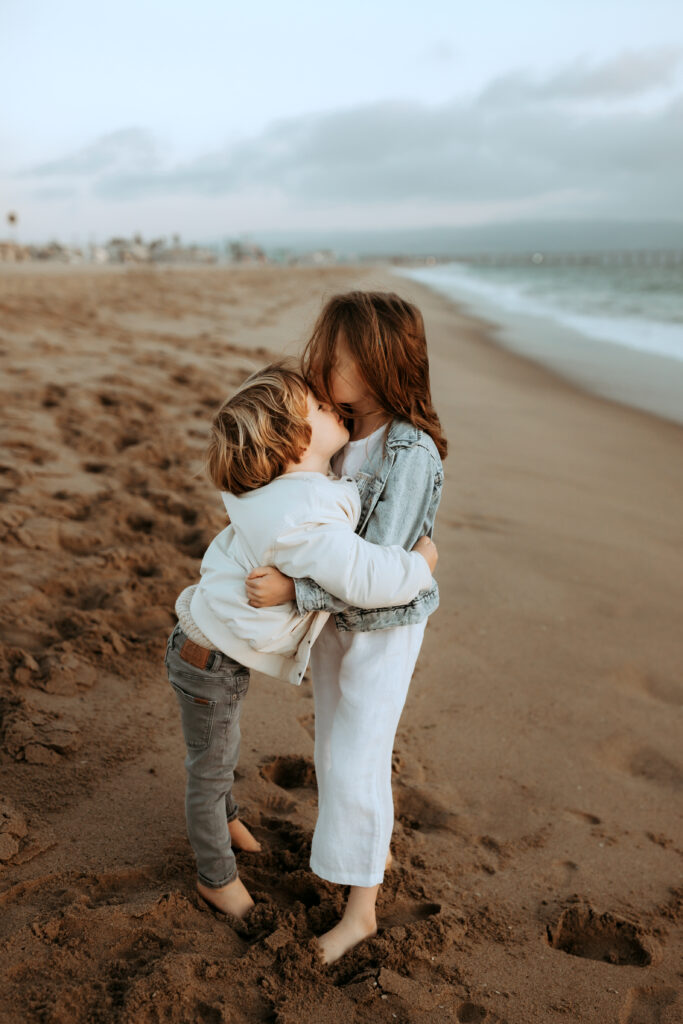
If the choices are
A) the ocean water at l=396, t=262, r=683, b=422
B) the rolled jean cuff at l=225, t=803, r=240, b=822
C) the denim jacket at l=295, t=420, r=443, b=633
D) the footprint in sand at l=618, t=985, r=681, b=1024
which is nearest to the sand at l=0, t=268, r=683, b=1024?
the footprint in sand at l=618, t=985, r=681, b=1024

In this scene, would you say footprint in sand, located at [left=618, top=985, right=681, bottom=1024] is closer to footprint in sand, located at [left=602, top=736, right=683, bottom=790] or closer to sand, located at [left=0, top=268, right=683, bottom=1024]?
sand, located at [left=0, top=268, right=683, bottom=1024]

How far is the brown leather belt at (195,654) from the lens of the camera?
176 cm

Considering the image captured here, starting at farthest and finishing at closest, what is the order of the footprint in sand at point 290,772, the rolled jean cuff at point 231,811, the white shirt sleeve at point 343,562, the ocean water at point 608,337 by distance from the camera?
the ocean water at point 608,337 → the footprint in sand at point 290,772 → the rolled jean cuff at point 231,811 → the white shirt sleeve at point 343,562

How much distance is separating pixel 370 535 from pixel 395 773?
1056 millimetres

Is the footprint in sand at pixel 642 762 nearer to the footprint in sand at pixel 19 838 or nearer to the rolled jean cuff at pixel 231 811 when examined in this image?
the rolled jean cuff at pixel 231 811

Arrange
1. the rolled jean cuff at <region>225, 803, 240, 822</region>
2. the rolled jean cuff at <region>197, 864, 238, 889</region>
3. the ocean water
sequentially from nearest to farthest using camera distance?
the rolled jean cuff at <region>197, 864, 238, 889</region> < the rolled jean cuff at <region>225, 803, 240, 822</region> < the ocean water

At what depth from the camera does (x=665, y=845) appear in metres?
2.25

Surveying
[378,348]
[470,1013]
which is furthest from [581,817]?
[378,348]

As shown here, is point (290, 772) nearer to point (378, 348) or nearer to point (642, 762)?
point (642, 762)

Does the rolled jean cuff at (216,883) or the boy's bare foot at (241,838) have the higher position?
the rolled jean cuff at (216,883)

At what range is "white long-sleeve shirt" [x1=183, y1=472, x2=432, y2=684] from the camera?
5.24ft

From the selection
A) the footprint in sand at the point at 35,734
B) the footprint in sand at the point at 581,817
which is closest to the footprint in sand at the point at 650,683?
the footprint in sand at the point at 581,817

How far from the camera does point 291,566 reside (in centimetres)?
162

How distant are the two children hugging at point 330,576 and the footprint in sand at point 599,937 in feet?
1.58
